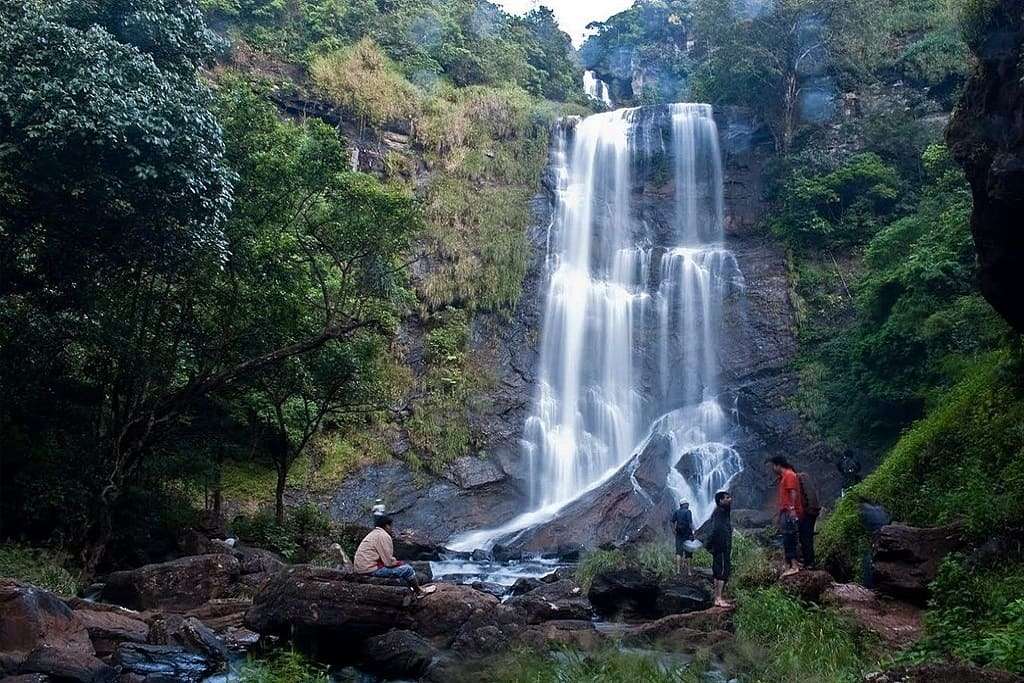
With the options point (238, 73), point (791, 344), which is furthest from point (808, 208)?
point (238, 73)

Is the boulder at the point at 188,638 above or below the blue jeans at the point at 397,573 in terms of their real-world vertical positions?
below

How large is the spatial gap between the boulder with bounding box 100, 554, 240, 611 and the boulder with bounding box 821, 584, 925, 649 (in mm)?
7908

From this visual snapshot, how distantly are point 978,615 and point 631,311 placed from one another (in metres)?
20.5

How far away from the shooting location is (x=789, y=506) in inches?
387

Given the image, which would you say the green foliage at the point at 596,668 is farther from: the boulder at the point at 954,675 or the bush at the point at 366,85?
the bush at the point at 366,85

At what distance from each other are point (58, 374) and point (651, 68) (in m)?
41.9

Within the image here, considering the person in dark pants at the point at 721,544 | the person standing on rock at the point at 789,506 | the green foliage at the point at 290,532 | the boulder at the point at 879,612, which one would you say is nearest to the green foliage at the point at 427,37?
the green foliage at the point at 290,532

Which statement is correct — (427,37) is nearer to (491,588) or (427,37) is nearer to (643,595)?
(491,588)

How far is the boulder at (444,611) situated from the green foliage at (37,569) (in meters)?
4.38

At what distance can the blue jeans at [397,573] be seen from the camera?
9609 millimetres

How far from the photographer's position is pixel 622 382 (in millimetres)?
26016

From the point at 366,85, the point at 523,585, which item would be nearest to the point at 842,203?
the point at 366,85

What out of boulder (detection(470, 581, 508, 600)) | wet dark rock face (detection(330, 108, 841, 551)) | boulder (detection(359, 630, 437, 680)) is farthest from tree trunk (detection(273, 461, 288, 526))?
boulder (detection(359, 630, 437, 680))

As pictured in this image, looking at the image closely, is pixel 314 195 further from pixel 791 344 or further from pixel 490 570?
pixel 791 344
